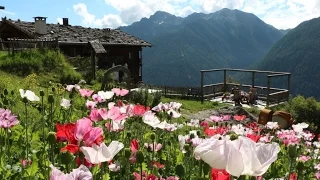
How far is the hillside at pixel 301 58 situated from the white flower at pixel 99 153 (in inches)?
5658

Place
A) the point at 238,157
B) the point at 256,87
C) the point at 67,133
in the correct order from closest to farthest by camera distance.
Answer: the point at 238,157 < the point at 67,133 < the point at 256,87

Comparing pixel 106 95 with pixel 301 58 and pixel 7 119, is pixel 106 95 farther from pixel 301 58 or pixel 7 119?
pixel 301 58

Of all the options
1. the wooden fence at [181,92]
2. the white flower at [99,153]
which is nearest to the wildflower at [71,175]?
the white flower at [99,153]

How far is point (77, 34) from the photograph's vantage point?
2806 cm

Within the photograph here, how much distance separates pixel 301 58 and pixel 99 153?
160119mm

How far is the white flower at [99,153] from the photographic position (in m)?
1.30

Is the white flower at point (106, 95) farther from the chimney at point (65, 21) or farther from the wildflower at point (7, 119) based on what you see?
the chimney at point (65, 21)

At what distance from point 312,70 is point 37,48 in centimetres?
14083

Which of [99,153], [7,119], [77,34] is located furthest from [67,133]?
[77,34]

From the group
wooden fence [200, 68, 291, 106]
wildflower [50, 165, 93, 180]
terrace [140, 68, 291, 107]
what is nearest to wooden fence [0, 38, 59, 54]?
terrace [140, 68, 291, 107]

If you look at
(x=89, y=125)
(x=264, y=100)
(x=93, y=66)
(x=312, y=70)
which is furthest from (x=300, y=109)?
(x=312, y=70)

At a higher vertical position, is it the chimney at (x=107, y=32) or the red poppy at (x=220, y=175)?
A: the chimney at (x=107, y=32)

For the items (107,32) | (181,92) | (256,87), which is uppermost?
(107,32)

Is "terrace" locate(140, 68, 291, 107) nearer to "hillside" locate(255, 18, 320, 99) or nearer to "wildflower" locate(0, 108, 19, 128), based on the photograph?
"wildflower" locate(0, 108, 19, 128)
